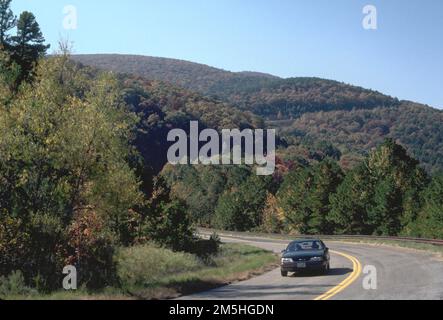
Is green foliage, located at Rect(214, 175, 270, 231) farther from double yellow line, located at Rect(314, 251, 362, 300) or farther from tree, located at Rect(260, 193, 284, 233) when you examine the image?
double yellow line, located at Rect(314, 251, 362, 300)

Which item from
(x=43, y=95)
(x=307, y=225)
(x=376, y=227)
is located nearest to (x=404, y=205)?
(x=376, y=227)

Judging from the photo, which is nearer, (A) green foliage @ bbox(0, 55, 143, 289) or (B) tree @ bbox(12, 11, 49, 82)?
(A) green foliage @ bbox(0, 55, 143, 289)

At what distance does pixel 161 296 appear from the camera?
16.8m

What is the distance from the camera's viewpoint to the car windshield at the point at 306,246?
23562 millimetres

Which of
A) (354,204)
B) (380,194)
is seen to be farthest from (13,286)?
(354,204)

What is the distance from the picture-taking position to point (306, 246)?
24.0 metres

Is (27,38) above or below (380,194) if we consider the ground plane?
above

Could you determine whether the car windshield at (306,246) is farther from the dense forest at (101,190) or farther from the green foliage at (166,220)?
the green foliage at (166,220)

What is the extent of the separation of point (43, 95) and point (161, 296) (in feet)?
29.8

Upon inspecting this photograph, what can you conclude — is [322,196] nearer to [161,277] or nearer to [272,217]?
[272,217]

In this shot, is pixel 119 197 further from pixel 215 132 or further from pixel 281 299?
pixel 215 132

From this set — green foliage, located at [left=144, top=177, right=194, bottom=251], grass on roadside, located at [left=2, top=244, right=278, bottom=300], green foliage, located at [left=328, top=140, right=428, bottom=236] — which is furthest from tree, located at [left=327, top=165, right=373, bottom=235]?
grass on roadside, located at [left=2, top=244, right=278, bottom=300]

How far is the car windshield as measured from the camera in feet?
77.3

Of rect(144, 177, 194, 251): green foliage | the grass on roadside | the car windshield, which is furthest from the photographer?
rect(144, 177, 194, 251): green foliage
